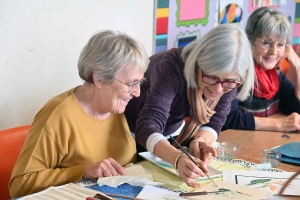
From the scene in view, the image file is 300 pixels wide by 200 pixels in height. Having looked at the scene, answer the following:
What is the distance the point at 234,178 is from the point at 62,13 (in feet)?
3.89

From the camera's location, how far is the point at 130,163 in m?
1.72

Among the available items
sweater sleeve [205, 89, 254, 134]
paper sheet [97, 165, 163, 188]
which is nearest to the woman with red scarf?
sweater sleeve [205, 89, 254, 134]

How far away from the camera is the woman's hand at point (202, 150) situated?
5.44 feet

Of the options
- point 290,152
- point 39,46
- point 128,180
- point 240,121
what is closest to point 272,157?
point 290,152

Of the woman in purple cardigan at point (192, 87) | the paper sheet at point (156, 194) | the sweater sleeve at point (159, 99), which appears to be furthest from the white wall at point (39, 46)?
the paper sheet at point (156, 194)

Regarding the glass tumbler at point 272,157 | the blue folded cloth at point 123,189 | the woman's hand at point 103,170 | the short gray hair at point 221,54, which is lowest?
the glass tumbler at point 272,157

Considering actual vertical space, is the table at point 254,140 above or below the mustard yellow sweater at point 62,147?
below

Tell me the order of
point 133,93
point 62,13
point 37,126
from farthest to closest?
point 62,13 < point 133,93 < point 37,126

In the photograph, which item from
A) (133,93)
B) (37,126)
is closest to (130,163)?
(133,93)

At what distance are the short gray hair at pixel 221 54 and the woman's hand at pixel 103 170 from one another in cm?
48

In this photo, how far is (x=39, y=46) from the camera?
2109 millimetres

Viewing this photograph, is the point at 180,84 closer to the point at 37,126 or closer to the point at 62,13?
the point at 37,126

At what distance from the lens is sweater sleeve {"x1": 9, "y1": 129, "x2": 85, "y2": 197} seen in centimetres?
145

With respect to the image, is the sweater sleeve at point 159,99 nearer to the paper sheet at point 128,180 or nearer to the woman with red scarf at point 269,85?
the paper sheet at point 128,180
